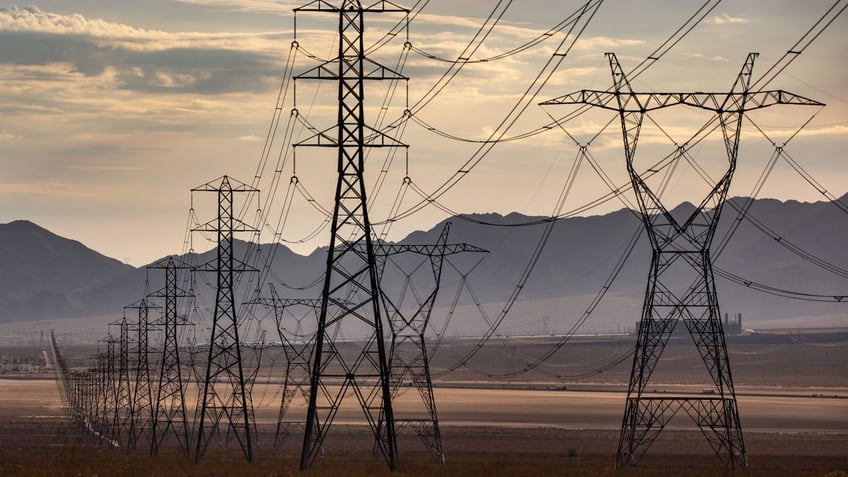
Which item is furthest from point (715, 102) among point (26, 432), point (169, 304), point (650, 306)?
point (26, 432)

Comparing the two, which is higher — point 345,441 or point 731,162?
point 731,162

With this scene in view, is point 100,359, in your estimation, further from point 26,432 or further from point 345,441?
point 345,441

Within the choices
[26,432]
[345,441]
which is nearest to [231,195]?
[345,441]

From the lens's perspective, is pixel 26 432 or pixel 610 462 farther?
pixel 26 432

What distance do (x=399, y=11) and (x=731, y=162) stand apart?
18.7 metres

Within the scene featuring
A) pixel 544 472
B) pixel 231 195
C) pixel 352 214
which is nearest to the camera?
pixel 352 214

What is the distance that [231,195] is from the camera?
80.1 metres

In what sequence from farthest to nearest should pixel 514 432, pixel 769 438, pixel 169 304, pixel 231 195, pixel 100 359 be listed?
pixel 100 359 < pixel 514 432 < pixel 769 438 < pixel 169 304 < pixel 231 195

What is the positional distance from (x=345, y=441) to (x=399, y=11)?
6874 cm

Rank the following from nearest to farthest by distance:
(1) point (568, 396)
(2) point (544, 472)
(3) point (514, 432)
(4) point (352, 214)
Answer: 1. (4) point (352, 214)
2. (2) point (544, 472)
3. (3) point (514, 432)
4. (1) point (568, 396)

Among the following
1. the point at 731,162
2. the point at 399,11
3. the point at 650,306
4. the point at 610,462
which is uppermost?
the point at 399,11

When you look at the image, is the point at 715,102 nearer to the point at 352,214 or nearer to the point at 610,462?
the point at 352,214

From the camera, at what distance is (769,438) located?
379 ft

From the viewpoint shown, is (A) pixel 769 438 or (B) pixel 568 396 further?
(B) pixel 568 396
